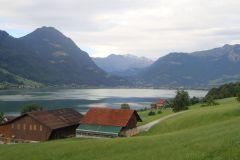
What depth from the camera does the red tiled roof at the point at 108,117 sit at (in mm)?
70088

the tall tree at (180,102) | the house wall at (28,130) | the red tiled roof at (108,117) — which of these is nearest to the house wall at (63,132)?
the house wall at (28,130)

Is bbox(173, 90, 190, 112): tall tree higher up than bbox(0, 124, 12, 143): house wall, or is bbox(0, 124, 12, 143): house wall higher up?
bbox(173, 90, 190, 112): tall tree

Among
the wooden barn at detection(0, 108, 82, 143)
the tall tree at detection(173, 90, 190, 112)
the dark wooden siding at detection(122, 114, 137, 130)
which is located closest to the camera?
the dark wooden siding at detection(122, 114, 137, 130)

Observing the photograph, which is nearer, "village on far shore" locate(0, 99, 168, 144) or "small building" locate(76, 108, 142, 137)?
"small building" locate(76, 108, 142, 137)

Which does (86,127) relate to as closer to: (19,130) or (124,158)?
(19,130)

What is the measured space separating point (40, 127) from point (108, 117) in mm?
15564

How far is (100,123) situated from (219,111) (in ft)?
73.9

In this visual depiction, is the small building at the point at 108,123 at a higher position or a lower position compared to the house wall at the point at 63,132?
higher

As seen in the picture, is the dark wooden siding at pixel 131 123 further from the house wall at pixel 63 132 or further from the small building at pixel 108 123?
the house wall at pixel 63 132

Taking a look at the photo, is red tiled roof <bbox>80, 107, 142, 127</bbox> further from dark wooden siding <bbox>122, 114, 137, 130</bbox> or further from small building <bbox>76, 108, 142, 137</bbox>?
dark wooden siding <bbox>122, 114, 137, 130</bbox>

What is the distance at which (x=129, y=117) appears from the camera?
70.9 m

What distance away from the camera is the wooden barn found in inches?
3012

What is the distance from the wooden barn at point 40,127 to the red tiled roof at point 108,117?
823 centimetres

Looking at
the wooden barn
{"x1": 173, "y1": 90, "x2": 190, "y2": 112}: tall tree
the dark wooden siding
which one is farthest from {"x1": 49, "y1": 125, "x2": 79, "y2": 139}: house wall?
{"x1": 173, "y1": 90, "x2": 190, "y2": 112}: tall tree
